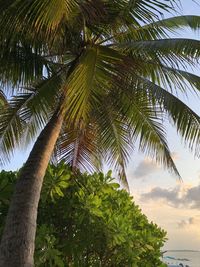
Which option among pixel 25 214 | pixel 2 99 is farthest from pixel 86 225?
pixel 2 99

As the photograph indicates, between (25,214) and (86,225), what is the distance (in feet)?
7.33

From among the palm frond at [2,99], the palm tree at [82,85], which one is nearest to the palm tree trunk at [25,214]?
the palm tree at [82,85]

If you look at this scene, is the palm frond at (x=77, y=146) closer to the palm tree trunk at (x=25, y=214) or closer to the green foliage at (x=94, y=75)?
the green foliage at (x=94, y=75)

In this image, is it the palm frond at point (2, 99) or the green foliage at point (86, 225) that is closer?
the green foliage at point (86, 225)

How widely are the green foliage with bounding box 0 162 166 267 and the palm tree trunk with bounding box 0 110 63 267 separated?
3.85 feet

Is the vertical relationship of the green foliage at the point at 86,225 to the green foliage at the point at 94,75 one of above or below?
below

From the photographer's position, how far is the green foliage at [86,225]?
891 cm

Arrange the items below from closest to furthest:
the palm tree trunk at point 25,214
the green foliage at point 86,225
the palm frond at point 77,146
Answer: the palm tree trunk at point 25,214, the green foliage at point 86,225, the palm frond at point 77,146

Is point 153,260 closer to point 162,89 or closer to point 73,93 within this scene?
point 162,89

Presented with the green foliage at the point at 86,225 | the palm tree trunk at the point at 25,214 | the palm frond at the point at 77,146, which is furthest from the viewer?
the palm frond at the point at 77,146

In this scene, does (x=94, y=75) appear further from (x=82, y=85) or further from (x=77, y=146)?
(x=77, y=146)

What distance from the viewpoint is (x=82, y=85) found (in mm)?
7816

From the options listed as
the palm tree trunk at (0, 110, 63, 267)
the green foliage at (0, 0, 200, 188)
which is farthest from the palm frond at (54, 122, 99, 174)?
the palm tree trunk at (0, 110, 63, 267)

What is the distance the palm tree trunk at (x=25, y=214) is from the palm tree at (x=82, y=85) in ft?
0.05
